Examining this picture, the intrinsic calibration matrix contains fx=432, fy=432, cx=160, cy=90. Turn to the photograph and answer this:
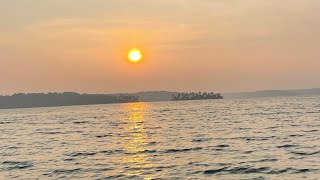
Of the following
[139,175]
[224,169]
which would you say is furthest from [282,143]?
[139,175]

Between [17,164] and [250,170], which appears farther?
[17,164]

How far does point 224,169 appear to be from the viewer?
26859 mm

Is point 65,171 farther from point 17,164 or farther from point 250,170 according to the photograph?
point 250,170

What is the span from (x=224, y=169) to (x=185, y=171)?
8.00ft

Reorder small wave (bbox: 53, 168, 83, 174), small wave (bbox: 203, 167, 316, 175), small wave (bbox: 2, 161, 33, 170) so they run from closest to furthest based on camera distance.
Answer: small wave (bbox: 203, 167, 316, 175) < small wave (bbox: 53, 168, 83, 174) < small wave (bbox: 2, 161, 33, 170)

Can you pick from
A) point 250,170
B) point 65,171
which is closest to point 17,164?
point 65,171

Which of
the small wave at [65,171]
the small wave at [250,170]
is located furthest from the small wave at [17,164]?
the small wave at [250,170]

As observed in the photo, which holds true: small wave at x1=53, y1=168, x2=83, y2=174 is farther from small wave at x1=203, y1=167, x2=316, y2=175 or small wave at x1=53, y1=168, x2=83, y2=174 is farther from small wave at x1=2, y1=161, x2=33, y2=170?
small wave at x1=203, y1=167, x2=316, y2=175

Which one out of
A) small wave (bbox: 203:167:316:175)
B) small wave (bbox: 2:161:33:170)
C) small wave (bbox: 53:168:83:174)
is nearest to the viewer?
small wave (bbox: 203:167:316:175)

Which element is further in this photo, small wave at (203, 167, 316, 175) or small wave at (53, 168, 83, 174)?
small wave at (53, 168, 83, 174)

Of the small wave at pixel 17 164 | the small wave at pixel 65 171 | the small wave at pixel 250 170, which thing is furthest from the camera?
the small wave at pixel 17 164

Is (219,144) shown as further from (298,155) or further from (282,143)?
(298,155)

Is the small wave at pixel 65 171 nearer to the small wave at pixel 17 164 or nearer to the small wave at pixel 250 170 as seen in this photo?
the small wave at pixel 17 164

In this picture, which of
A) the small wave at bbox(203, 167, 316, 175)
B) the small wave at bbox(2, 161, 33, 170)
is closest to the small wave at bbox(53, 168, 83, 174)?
→ the small wave at bbox(2, 161, 33, 170)
